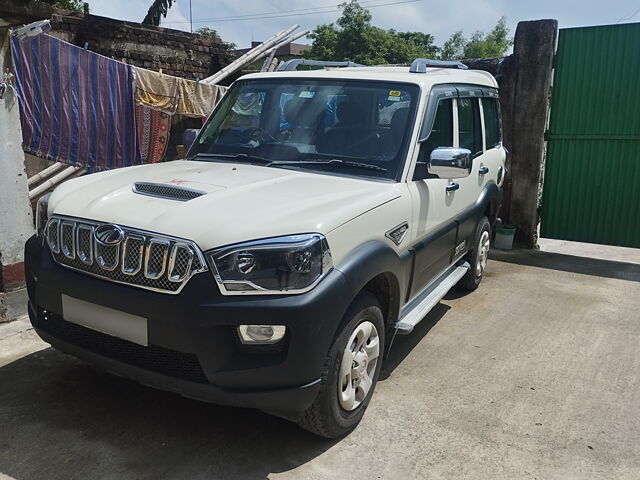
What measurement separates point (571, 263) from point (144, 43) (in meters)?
7.36

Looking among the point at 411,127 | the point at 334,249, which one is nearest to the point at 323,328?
the point at 334,249

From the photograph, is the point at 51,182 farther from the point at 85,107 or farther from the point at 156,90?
the point at 156,90

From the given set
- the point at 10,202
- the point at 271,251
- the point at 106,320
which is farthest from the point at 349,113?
the point at 10,202

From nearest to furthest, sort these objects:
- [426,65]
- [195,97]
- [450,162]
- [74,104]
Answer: [450,162] → [426,65] → [74,104] → [195,97]

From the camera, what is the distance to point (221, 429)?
10.2 ft

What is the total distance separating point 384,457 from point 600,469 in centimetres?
111

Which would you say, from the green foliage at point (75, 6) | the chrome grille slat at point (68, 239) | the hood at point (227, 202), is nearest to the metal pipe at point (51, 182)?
the hood at point (227, 202)

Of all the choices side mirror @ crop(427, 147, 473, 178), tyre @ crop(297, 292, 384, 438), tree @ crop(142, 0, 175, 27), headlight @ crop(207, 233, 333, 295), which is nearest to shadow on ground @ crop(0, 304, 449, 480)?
tyre @ crop(297, 292, 384, 438)

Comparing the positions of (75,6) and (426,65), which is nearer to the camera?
(426,65)

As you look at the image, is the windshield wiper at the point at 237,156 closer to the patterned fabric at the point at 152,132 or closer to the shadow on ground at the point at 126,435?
the shadow on ground at the point at 126,435

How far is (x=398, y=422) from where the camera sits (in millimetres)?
3271

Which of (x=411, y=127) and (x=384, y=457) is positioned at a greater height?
(x=411, y=127)

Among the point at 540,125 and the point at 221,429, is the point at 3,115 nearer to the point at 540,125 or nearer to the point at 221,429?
the point at 221,429

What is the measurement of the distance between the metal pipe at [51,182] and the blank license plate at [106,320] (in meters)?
3.88
